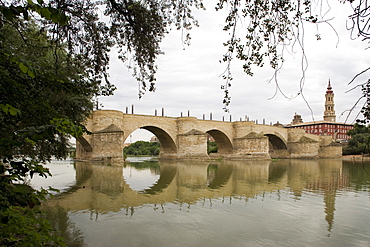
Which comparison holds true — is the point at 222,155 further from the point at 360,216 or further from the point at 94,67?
the point at 94,67

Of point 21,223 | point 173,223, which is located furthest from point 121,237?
point 21,223

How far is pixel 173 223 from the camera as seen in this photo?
232 inches

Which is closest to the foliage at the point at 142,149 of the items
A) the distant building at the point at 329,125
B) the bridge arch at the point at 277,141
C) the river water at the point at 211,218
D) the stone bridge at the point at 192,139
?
the stone bridge at the point at 192,139

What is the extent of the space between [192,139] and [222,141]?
843 cm

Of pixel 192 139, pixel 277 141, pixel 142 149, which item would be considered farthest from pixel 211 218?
pixel 142 149

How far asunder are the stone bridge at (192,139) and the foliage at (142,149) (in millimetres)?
19454

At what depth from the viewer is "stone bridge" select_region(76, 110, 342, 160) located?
2384cm

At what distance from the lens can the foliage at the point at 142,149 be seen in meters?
54.9

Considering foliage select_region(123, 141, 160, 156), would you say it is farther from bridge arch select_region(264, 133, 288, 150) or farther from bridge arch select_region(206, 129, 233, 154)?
bridge arch select_region(264, 133, 288, 150)

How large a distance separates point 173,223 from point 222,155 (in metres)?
32.4

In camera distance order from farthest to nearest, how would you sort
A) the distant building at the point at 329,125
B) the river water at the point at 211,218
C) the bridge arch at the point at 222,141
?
1. the distant building at the point at 329,125
2. the bridge arch at the point at 222,141
3. the river water at the point at 211,218

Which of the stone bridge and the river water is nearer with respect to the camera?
the river water

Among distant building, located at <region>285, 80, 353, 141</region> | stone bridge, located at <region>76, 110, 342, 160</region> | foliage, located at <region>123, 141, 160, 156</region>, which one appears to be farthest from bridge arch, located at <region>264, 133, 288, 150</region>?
distant building, located at <region>285, 80, 353, 141</region>

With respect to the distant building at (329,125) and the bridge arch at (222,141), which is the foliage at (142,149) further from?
the distant building at (329,125)
